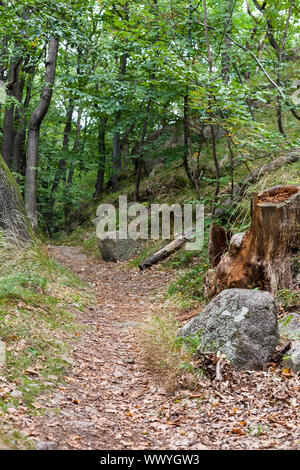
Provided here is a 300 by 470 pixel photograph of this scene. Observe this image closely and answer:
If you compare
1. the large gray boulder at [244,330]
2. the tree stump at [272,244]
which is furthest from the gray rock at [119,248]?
the large gray boulder at [244,330]

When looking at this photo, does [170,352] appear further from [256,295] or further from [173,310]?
[173,310]

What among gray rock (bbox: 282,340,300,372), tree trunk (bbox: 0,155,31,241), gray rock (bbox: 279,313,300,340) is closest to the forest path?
gray rock (bbox: 282,340,300,372)

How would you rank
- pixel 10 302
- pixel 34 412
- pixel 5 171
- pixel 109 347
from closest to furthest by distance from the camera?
1. pixel 34 412
2. pixel 10 302
3. pixel 109 347
4. pixel 5 171

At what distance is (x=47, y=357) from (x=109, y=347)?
49.3 inches

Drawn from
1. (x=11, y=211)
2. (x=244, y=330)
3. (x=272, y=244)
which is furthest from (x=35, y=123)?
(x=244, y=330)

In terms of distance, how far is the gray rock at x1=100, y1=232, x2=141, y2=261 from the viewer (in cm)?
1091

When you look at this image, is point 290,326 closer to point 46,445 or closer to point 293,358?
point 293,358

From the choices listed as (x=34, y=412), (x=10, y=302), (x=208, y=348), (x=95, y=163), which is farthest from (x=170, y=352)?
(x=95, y=163)

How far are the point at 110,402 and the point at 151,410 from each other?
401 mm

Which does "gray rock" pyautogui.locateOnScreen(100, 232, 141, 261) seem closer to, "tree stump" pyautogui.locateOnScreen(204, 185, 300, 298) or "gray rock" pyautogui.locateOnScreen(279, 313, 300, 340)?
"tree stump" pyautogui.locateOnScreen(204, 185, 300, 298)

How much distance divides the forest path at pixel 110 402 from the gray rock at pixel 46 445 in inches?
1.6

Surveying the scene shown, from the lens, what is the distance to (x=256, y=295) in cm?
413

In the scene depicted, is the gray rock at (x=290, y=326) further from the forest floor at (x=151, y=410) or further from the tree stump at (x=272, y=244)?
the tree stump at (x=272, y=244)

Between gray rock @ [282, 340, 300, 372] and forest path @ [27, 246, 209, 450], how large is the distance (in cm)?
108
